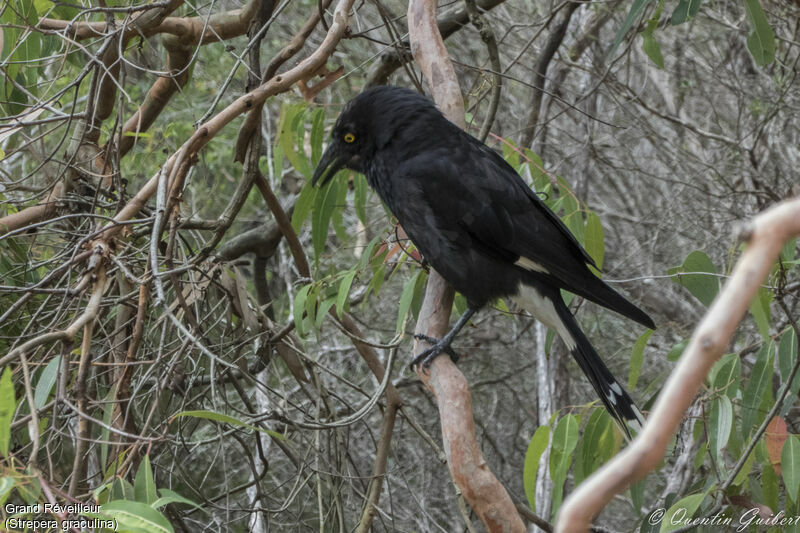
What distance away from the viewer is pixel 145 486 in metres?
1.61

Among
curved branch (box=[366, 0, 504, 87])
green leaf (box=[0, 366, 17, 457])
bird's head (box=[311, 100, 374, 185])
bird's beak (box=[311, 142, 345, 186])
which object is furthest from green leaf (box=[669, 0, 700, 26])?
green leaf (box=[0, 366, 17, 457])

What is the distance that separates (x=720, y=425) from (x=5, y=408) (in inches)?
62.5

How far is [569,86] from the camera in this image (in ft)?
14.5

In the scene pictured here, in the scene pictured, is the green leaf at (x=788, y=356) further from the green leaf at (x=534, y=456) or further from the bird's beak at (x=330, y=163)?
the bird's beak at (x=330, y=163)

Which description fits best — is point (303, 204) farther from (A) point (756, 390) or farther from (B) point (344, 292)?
(A) point (756, 390)

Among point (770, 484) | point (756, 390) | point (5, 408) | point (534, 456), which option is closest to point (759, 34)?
point (756, 390)

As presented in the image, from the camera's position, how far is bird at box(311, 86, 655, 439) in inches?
94.0

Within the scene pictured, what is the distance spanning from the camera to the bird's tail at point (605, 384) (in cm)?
219

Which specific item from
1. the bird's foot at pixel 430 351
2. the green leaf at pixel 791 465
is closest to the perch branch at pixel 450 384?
the bird's foot at pixel 430 351

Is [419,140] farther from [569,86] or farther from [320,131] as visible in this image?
[569,86]

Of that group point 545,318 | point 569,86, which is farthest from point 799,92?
point 545,318

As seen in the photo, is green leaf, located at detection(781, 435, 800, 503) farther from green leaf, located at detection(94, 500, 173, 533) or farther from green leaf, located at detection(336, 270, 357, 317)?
green leaf, located at detection(94, 500, 173, 533)

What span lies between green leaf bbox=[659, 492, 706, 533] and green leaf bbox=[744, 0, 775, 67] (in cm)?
130

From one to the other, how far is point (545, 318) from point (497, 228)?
0.35 metres
